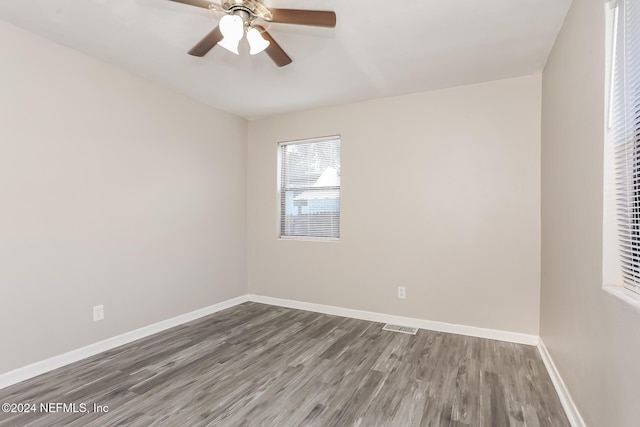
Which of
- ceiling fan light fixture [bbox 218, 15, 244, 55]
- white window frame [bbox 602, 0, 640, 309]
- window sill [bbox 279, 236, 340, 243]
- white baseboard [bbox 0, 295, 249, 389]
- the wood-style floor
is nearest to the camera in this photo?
white window frame [bbox 602, 0, 640, 309]

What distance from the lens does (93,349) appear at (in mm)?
2594

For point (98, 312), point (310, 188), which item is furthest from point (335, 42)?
point (98, 312)

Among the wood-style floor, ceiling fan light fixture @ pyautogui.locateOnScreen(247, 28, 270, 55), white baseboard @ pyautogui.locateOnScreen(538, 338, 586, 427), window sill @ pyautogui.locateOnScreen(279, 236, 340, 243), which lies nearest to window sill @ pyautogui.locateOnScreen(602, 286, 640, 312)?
white baseboard @ pyautogui.locateOnScreen(538, 338, 586, 427)

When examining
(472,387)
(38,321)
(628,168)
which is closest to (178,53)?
(38,321)

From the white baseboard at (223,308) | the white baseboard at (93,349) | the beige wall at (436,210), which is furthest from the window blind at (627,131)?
the white baseboard at (93,349)

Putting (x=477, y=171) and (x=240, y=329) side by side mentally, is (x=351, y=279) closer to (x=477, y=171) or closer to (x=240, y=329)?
(x=240, y=329)

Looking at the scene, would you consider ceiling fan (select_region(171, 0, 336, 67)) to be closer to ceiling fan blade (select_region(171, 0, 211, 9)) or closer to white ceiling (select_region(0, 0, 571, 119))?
ceiling fan blade (select_region(171, 0, 211, 9))

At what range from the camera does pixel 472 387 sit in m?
2.12

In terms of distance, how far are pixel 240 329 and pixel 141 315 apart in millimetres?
941

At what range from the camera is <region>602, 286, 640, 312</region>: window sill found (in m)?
1.12

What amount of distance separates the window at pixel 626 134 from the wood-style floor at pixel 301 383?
1.13 meters

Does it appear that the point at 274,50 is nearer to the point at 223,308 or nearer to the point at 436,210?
the point at 436,210

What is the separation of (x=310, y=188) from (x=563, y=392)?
2.98 metres

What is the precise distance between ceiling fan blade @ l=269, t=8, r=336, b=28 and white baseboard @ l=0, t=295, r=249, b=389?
2853mm
